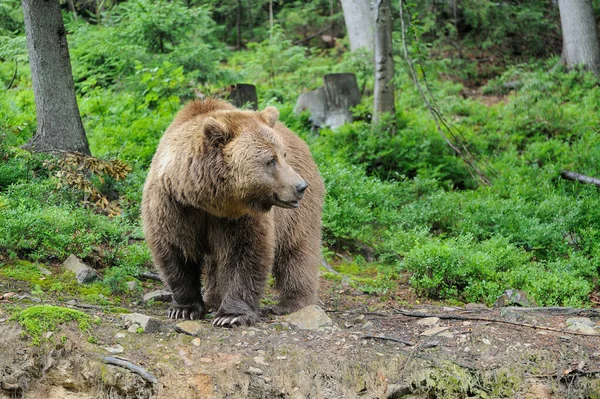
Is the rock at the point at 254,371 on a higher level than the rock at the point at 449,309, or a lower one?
higher

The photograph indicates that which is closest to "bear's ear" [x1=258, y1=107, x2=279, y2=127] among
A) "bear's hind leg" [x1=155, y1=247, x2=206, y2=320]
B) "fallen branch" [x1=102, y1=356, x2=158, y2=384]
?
"bear's hind leg" [x1=155, y1=247, x2=206, y2=320]

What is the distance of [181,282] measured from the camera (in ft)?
18.7

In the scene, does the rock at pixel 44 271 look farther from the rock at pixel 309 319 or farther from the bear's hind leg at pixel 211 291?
the rock at pixel 309 319

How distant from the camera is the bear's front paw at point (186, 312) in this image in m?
5.68

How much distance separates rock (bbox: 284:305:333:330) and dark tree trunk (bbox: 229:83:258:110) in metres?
6.37

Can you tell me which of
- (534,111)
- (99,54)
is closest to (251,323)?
(99,54)

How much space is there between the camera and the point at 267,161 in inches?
205

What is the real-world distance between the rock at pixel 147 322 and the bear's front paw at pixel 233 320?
0.44 m

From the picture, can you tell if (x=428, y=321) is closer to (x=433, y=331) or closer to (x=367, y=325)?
(x=433, y=331)

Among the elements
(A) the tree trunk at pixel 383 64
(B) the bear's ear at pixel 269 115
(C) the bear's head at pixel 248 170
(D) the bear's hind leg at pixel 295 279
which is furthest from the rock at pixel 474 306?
(A) the tree trunk at pixel 383 64

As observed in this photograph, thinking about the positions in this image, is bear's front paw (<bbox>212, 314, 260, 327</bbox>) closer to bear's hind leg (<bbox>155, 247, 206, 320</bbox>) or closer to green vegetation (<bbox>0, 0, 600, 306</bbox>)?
bear's hind leg (<bbox>155, 247, 206, 320</bbox>)

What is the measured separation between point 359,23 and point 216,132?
12799mm

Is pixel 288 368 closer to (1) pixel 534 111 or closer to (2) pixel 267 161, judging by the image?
(2) pixel 267 161

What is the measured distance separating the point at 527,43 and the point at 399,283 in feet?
43.7
